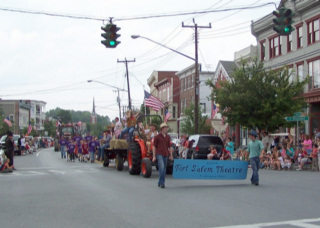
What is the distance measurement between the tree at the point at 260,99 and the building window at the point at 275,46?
9.10 m

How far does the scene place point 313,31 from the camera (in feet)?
107

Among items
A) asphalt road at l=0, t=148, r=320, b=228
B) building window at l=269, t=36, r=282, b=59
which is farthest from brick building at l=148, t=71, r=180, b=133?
asphalt road at l=0, t=148, r=320, b=228

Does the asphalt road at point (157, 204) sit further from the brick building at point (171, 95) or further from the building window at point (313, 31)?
the brick building at point (171, 95)

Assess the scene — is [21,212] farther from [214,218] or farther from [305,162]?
[305,162]

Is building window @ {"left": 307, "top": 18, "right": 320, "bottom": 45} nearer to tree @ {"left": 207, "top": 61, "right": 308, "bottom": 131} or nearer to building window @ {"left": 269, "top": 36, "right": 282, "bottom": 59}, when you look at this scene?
building window @ {"left": 269, "top": 36, "right": 282, "bottom": 59}

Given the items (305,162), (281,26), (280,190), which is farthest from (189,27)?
(280,190)

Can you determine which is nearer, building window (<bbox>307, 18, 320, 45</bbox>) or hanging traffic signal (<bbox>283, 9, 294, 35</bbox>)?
hanging traffic signal (<bbox>283, 9, 294, 35</bbox>)

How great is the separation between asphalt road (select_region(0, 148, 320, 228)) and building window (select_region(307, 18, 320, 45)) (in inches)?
783

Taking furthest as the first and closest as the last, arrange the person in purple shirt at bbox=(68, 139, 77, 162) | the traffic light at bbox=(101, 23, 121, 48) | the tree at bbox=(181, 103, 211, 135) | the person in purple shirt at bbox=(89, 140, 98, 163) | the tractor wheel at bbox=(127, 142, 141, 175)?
the tree at bbox=(181, 103, 211, 135) → the person in purple shirt at bbox=(68, 139, 77, 162) → the person in purple shirt at bbox=(89, 140, 98, 163) → the traffic light at bbox=(101, 23, 121, 48) → the tractor wheel at bbox=(127, 142, 141, 175)

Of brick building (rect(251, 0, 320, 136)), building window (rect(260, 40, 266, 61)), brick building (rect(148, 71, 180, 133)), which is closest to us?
brick building (rect(251, 0, 320, 136))

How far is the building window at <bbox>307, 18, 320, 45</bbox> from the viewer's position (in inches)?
1266

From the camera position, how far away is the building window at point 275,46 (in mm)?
37562

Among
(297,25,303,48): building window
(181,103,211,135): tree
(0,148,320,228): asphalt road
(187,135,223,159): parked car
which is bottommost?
(0,148,320,228): asphalt road

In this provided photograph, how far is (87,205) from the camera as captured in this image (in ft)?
33.6
